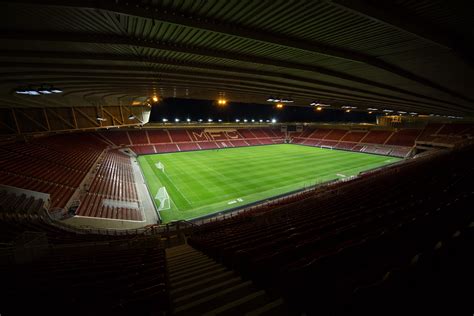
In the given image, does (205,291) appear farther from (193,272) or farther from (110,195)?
(110,195)

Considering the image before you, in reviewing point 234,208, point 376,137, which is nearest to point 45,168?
point 234,208

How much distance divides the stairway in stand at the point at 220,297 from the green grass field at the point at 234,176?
12.2m

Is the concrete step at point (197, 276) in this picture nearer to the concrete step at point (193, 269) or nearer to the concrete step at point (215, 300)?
the concrete step at point (193, 269)

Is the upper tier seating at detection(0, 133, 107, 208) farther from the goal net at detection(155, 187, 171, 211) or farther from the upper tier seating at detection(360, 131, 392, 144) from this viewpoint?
the upper tier seating at detection(360, 131, 392, 144)

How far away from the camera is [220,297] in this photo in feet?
10.1

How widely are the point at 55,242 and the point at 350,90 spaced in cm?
1578

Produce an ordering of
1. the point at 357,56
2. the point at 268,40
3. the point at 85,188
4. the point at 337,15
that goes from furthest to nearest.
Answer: the point at 85,188
the point at 357,56
the point at 268,40
the point at 337,15

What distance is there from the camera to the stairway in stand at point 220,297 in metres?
2.60

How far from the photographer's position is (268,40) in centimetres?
536

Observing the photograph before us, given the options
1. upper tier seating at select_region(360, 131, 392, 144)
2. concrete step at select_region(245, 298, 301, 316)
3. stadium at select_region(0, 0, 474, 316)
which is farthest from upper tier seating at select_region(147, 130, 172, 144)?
concrete step at select_region(245, 298, 301, 316)

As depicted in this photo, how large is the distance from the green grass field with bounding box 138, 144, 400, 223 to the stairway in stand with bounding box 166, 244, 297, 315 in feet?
40.0

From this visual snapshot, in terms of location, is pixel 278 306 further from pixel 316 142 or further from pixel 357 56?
pixel 316 142

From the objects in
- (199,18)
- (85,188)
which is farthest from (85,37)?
(85,188)

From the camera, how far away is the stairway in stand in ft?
8.53
